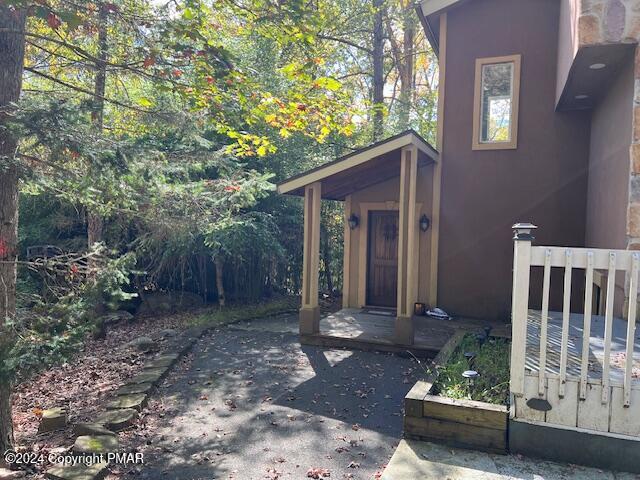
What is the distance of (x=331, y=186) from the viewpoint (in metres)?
7.44

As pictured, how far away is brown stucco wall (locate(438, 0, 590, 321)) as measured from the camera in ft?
22.7

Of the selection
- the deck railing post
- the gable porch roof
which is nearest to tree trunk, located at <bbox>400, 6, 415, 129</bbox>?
the gable porch roof

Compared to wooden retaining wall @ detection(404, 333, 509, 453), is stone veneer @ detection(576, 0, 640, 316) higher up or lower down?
higher up

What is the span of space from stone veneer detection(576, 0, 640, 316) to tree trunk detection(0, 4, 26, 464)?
5108mm

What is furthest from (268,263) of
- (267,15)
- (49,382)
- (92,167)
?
(92,167)

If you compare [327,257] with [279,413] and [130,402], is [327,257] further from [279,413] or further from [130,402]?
[130,402]

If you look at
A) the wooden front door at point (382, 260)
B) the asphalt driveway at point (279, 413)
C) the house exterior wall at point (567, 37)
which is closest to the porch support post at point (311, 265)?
the asphalt driveway at point (279, 413)

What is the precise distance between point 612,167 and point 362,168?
3.21 m

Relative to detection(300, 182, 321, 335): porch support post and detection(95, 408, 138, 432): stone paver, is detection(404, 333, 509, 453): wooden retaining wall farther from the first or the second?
detection(300, 182, 321, 335): porch support post

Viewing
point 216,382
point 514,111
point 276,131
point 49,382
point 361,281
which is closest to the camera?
point 216,382

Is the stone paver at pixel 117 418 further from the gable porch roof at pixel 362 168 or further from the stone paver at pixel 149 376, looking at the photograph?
the gable porch roof at pixel 362 168

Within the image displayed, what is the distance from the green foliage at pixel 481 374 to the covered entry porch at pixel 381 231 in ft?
4.31

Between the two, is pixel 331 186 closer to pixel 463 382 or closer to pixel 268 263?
pixel 268 263

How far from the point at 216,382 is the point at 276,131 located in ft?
20.8
